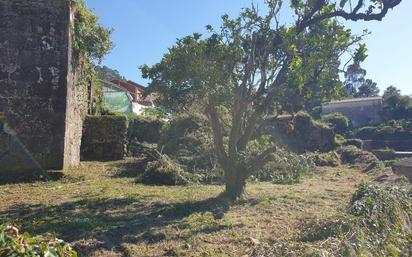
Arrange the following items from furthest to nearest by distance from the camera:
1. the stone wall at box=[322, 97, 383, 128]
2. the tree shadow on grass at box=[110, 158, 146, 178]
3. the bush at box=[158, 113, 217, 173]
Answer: the stone wall at box=[322, 97, 383, 128]
the bush at box=[158, 113, 217, 173]
the tree shadow on grass at box=[110, 158, 146, 178]

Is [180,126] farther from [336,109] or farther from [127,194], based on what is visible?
[336,109]

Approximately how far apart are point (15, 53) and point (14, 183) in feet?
8.44

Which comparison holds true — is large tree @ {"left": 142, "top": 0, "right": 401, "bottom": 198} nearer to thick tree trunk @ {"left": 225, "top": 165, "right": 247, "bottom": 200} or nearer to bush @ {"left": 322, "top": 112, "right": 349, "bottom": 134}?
thick tree trunk @ {"left": 225, "top": 165, "right": 247, "bottom": 200}

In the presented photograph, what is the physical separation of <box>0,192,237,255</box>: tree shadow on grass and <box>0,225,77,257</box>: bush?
226 centimetres

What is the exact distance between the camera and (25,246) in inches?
96.0

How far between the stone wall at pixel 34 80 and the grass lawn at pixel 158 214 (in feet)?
2.28

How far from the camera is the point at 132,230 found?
577cm

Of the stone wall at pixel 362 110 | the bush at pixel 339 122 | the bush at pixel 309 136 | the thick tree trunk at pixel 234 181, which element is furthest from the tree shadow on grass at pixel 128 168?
the stone wall at pixel 362 110

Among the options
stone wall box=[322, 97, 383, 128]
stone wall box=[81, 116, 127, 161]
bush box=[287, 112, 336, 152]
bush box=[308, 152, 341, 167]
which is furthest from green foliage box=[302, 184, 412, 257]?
stone wall box=[322, 97, 383, 128]

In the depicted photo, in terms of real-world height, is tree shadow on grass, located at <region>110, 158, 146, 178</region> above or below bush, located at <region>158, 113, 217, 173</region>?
below

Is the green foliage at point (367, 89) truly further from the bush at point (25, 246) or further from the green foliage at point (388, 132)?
the bush at point (25, 246)

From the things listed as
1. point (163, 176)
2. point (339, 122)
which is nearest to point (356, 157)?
point (163, 176)

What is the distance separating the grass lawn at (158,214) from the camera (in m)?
5.26

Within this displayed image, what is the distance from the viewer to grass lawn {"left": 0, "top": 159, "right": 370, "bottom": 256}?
526cm
